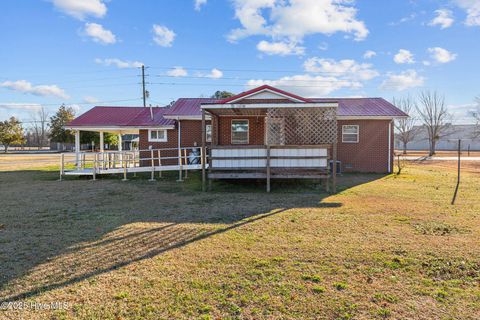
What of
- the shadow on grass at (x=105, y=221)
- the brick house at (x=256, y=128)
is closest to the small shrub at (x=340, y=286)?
the shadow on grass at (x=105, y=221)

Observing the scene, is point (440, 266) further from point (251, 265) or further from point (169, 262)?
point (169, 262)

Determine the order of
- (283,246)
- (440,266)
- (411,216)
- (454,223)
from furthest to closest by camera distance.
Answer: (411,216)
(454,223)
(283,246)
(440,266)

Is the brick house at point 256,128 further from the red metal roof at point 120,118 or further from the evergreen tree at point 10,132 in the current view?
the evergreen tree at point 10,132

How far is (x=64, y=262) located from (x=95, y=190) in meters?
6.74

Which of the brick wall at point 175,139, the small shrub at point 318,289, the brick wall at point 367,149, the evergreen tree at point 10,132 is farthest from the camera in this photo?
the evergreen tree at point 10,132

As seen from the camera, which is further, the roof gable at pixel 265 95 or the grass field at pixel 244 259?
the roof gable at pixel 265 95

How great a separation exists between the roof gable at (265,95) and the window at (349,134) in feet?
15.5

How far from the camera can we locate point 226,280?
11.4ft

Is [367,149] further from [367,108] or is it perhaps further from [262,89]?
[262,89]

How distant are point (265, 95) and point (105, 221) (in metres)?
8.50

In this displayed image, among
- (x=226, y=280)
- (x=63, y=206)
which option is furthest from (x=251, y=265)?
(x=63, y=206)

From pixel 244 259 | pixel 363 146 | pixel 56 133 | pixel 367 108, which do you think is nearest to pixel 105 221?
pixel 244 259

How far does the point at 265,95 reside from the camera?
41.0 ft

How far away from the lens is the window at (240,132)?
14844 millimetres
